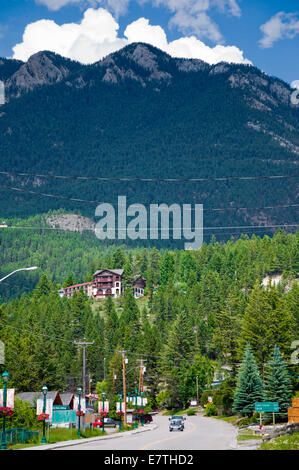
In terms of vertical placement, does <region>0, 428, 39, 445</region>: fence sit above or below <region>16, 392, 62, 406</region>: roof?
above

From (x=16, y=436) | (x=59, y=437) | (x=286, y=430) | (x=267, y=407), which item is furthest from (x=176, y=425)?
(x=16, y=436)

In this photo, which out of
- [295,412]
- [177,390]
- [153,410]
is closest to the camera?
[295,412]

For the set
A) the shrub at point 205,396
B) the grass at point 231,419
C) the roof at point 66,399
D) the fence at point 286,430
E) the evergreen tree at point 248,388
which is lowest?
the shrub at point 205,396

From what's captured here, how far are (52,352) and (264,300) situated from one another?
37759 millimetres

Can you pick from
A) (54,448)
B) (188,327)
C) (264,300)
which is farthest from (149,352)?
(54,448)

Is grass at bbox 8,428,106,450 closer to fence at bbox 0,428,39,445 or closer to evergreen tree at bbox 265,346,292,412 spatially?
fence at bbox 0,428,39,445

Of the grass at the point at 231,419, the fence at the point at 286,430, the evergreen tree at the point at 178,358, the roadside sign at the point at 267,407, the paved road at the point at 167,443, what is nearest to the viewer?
the paved road at the point at 167,443

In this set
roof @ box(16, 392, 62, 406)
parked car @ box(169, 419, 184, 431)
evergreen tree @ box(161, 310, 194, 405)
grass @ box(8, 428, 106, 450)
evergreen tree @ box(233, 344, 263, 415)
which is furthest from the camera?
evergreen tree @ box(161, 310, 194, 405)

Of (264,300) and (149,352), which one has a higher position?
(264,300)

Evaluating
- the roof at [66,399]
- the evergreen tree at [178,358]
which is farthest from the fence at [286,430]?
the evergreen tree at [178,358]

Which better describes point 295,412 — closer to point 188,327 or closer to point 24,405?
point 24,405

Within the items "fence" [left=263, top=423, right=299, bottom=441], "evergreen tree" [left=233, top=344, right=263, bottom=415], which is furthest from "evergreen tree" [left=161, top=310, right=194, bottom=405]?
"fence" [left=263, top=423, right=299, bottom=441]

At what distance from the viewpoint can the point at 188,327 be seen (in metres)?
141

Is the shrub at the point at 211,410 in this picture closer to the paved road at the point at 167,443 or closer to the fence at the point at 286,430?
the paved road at the point at 167,443
